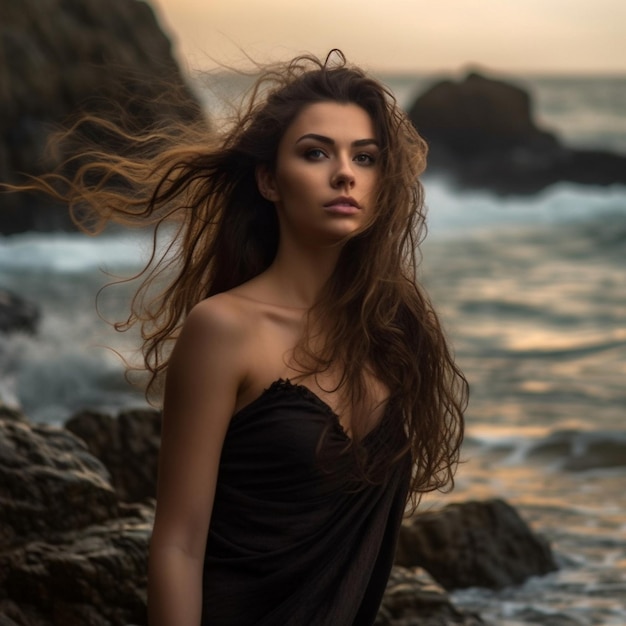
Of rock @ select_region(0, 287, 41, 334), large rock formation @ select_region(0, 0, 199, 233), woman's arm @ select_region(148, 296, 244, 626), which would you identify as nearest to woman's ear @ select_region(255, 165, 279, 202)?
woman's arm @ select_region(148, 296, 244, 626)

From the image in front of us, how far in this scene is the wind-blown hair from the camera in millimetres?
2750

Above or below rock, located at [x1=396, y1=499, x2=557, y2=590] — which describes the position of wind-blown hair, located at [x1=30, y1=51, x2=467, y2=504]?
above

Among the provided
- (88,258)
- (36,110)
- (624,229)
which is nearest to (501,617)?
(88,258)

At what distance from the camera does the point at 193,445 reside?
2521 mm

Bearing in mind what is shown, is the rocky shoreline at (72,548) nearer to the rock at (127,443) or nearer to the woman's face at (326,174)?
the rock at (127,443)

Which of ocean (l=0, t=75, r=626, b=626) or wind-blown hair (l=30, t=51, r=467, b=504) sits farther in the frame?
ocean (l=0, t=75, r=626, b=626)

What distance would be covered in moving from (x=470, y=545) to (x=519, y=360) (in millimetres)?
7458

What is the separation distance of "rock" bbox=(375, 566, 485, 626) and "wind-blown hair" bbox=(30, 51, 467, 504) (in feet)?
3.54

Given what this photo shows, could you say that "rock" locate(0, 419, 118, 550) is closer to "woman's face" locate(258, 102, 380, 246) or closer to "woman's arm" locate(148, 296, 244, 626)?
"woman's arm" locate(148, 296, 244, 626)

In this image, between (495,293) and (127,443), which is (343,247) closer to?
(127,443)

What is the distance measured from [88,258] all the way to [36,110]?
267 centimetres

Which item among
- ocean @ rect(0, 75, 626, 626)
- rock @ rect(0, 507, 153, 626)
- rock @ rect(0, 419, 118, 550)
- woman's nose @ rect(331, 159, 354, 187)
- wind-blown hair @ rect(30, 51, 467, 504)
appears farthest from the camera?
ocean @ rect(0, 75, 626, 626)

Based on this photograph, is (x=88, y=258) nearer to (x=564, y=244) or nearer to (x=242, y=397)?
(x=564, y=244)

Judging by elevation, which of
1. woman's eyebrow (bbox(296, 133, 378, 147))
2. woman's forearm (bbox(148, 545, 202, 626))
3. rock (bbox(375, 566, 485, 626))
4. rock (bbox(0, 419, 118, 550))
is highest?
woman's eyebrow (bbox(296, 133, 378, 147))
